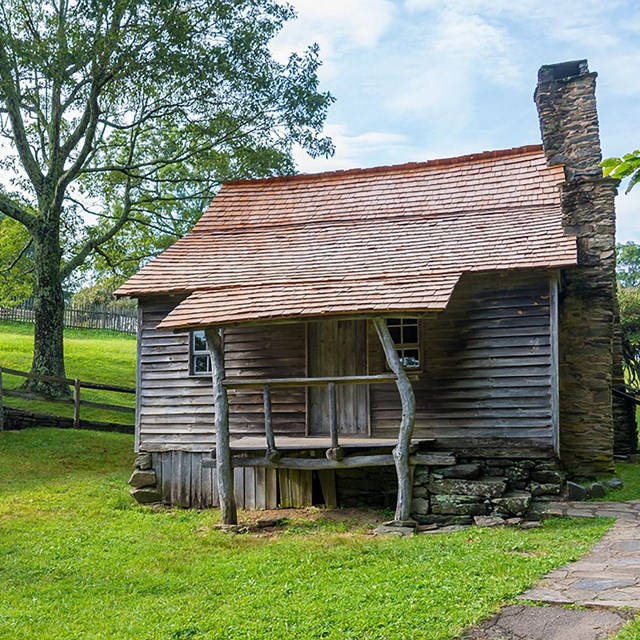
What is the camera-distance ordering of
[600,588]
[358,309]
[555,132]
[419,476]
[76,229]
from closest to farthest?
1. [600,588]
2. [358,309]
3. [419,476]
4. [555,132]
5. [76,229]

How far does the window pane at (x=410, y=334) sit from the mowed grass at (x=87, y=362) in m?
11.5

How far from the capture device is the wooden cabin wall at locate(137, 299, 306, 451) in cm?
1316

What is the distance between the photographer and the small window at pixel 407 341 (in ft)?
40.8

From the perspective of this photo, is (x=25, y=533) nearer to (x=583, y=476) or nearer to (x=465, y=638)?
(x=465, y=638)

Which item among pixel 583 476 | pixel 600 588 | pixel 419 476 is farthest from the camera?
pixel 583 476

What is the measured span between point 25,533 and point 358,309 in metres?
5.72

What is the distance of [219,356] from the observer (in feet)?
38.1

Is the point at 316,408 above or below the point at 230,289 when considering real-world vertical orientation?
below

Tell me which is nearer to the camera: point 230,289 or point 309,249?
point 230,289

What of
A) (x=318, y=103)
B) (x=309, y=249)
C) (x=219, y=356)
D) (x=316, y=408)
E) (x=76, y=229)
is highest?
(x=318, y=103)

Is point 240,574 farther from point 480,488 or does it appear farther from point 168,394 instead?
point 168,394

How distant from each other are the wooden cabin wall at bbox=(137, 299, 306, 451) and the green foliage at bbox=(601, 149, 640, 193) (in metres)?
10.6

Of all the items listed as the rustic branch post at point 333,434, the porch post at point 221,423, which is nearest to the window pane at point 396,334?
the rustic branch post at point 333,434

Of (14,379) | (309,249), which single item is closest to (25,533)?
(309,249)
